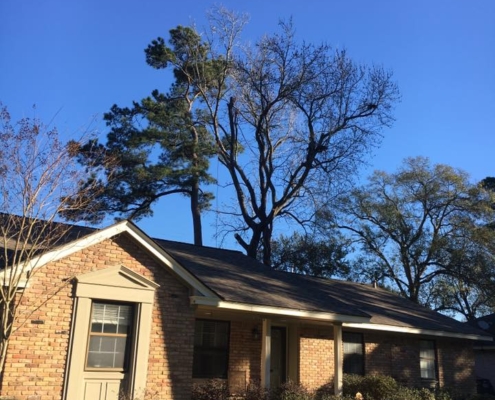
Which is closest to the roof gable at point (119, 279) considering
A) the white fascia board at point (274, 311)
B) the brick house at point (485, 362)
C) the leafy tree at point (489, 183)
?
the white fascia board at point (274, 311)

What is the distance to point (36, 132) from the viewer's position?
35.9ft

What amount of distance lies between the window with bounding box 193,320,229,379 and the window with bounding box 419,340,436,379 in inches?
324

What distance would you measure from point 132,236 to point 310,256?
76.1 ft

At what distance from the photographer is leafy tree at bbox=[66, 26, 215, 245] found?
28078mm

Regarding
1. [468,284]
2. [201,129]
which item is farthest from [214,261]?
[468,284]

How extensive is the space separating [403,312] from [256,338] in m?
7.34

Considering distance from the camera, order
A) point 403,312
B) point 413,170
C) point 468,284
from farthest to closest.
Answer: point 413,170 → point 468,284 → point 403,312

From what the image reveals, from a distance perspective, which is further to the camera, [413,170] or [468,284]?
[413,170]

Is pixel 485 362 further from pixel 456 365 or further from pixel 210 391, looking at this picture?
pixel 210 391

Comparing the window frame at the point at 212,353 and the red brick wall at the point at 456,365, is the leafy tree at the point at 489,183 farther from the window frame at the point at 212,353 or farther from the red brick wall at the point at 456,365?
the window frame at the point at 212,353

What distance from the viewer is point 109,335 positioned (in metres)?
10.9

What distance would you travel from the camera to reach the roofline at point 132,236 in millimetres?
10118

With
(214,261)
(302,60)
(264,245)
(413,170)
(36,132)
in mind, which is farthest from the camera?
(413,170)

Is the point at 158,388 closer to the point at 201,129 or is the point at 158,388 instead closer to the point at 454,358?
the point at 454,358
